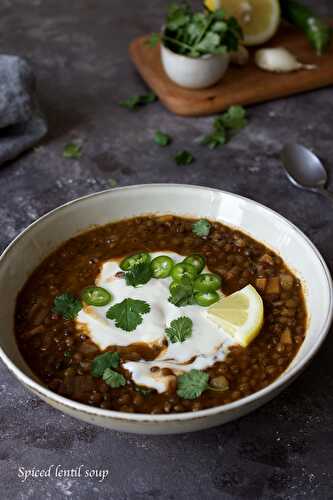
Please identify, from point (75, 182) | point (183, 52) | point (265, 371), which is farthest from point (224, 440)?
point (183, 52)

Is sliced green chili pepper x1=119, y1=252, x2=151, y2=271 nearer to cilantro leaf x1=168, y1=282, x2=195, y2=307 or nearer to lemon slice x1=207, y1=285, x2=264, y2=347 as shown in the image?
cilantro leaf x1=168, y1=282, x2=195, y2=307

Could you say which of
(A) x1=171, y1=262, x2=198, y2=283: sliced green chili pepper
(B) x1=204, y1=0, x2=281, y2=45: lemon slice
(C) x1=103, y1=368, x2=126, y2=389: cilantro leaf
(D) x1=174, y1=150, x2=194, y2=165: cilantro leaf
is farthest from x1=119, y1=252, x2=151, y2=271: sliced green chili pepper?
(B) x1=204, y1=0, x2=281, y2=45: lemon slice

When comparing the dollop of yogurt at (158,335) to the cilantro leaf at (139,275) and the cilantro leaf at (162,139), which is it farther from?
the cilantro leaf at (162,139)

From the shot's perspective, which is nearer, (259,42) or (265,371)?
(265,371)

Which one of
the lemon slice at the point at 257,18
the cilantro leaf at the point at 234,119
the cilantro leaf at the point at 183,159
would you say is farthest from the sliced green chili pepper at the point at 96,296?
the lemon slice at the point at 257,18

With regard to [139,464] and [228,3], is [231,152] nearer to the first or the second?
[228,3]

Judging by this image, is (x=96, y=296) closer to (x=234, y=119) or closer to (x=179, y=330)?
(x=179, y=330)
